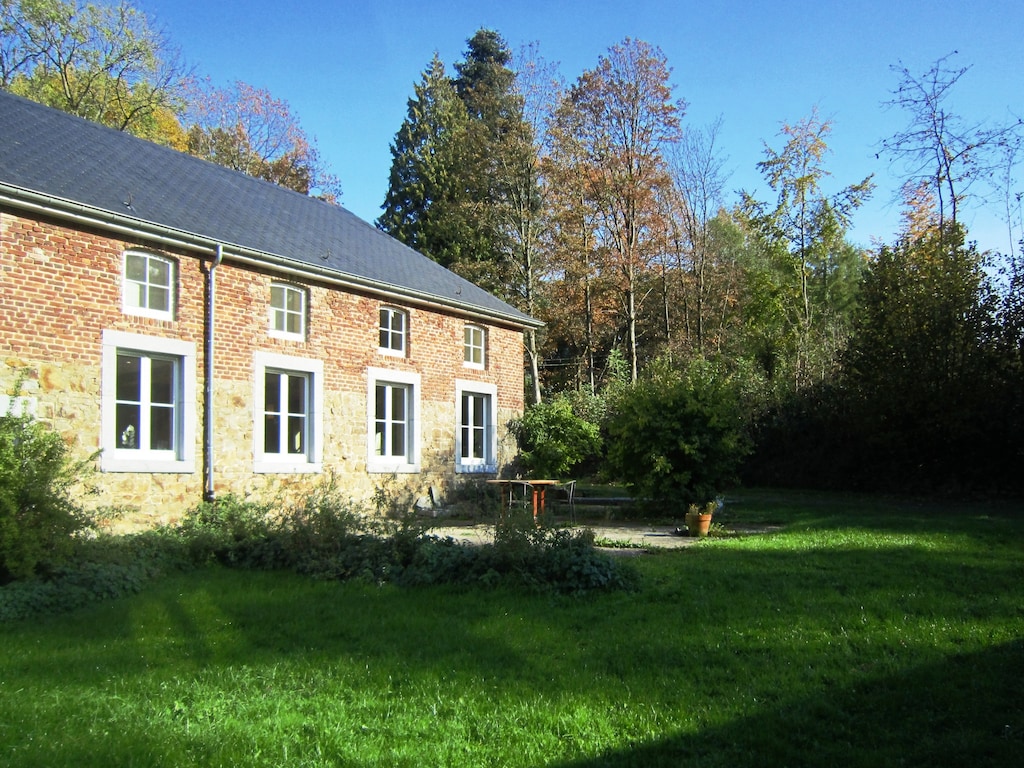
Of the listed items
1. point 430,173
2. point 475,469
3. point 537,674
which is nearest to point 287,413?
point 475,469

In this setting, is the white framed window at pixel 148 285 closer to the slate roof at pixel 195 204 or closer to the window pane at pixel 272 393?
the slate roof at pixel 195 204

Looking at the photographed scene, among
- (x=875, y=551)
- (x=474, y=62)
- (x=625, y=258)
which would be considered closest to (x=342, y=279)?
(x=875, y=551)

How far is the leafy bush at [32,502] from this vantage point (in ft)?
25.4

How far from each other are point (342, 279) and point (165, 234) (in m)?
3.67

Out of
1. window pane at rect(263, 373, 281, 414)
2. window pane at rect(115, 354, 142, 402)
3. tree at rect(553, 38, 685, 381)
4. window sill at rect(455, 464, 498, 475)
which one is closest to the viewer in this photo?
window pane at rect(115, 354, 142, 402)

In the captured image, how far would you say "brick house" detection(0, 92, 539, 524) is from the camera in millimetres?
10773

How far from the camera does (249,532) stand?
401 inches

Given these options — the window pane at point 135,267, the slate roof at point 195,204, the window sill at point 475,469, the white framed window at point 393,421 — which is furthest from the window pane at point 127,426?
the window sill at point 475,469

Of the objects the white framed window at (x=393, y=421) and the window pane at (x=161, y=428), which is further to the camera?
the white framed window at (x=393, y=421)

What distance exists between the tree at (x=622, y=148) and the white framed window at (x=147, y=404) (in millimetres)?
17804

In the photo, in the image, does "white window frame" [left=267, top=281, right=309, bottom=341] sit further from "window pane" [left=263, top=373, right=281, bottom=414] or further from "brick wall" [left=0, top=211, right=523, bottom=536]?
"window pane" [left=263, top=373, right=281, bottom=414]

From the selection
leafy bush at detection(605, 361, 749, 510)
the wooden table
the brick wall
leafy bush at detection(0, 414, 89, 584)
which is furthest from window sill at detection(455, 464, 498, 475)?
leafy bush at detection(0, 414, 89, 584)

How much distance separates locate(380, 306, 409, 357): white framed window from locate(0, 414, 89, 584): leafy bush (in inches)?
328

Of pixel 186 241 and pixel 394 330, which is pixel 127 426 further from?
pixel 394 330
